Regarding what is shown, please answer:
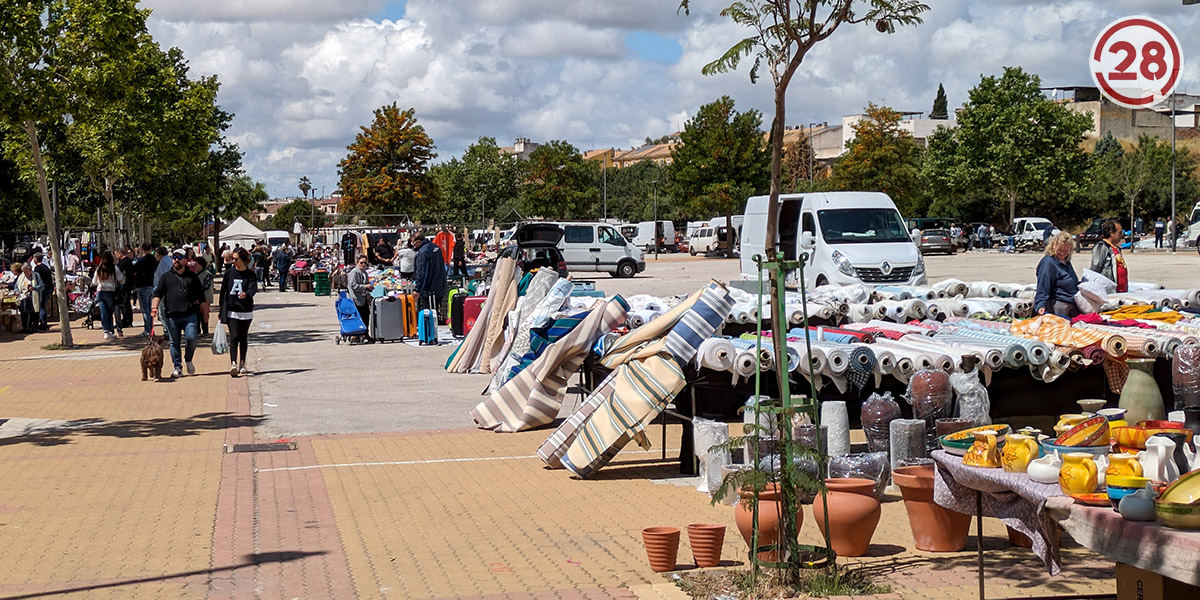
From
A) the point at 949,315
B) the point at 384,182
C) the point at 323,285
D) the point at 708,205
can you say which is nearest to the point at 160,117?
the point at 323,285

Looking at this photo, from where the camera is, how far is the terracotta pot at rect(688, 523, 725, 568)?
6500 mm

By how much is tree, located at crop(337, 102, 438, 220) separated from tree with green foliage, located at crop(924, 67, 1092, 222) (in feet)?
110

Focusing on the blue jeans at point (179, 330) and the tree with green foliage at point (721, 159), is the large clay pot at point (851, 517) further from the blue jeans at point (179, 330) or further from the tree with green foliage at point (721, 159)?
the tree with green foliage at point (721, 159)

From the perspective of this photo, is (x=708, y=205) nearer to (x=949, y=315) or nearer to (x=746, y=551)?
(x=949, y=315)

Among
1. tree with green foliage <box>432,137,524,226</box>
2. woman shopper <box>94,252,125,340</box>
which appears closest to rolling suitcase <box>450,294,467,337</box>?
woman shopper <box>94,252,125,340</box>

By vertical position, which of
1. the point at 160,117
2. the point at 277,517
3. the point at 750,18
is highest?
the point at 160,117

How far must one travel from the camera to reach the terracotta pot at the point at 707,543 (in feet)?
21.3

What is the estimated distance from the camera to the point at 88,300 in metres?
26.8

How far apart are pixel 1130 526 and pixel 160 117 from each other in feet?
85.1

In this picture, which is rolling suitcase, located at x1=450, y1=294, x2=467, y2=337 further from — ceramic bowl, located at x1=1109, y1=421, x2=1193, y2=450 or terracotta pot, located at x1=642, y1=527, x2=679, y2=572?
ceramic bowl, located at x1=1109, y1=421, x2=1193, y2=450

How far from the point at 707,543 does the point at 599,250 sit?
3804 centimetres

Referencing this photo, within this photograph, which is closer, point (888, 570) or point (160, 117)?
point (888, 570)

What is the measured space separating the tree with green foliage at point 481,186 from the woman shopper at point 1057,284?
8623 cm

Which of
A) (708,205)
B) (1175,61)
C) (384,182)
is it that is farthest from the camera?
(708,205)
